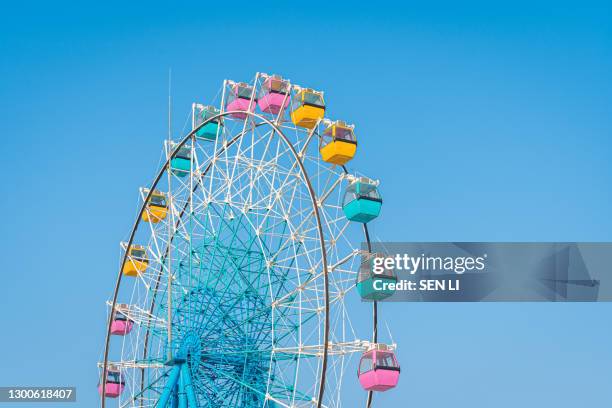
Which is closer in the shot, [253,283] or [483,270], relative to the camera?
[253,283]

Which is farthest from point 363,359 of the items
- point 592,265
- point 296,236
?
point 592,265

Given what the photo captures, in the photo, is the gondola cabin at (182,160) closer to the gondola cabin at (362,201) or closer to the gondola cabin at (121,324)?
the gondola cabin at (121,324)

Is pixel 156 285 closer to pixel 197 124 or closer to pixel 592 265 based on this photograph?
pixel 197 124

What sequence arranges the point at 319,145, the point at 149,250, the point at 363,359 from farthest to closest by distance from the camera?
1. the point at 149,250
2. the point at 319,145
3. the point at 363,359

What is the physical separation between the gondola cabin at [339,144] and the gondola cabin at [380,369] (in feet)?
18.0

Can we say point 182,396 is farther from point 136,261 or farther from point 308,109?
point 308,109

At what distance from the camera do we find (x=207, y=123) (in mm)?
39250

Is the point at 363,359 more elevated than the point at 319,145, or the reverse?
Result: the point at 319,145

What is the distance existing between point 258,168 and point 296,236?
96.6 inches

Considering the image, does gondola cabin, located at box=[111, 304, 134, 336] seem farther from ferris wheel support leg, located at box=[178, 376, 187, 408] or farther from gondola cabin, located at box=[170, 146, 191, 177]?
ferris wheel support leg, located at box=[178, 376, 187, 408]

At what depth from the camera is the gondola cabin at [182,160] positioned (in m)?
40.6

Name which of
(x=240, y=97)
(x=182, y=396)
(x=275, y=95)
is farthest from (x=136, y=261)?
(x=275, y=95)

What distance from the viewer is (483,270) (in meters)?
40.5

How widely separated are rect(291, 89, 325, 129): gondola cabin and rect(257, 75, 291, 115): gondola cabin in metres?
0.63
